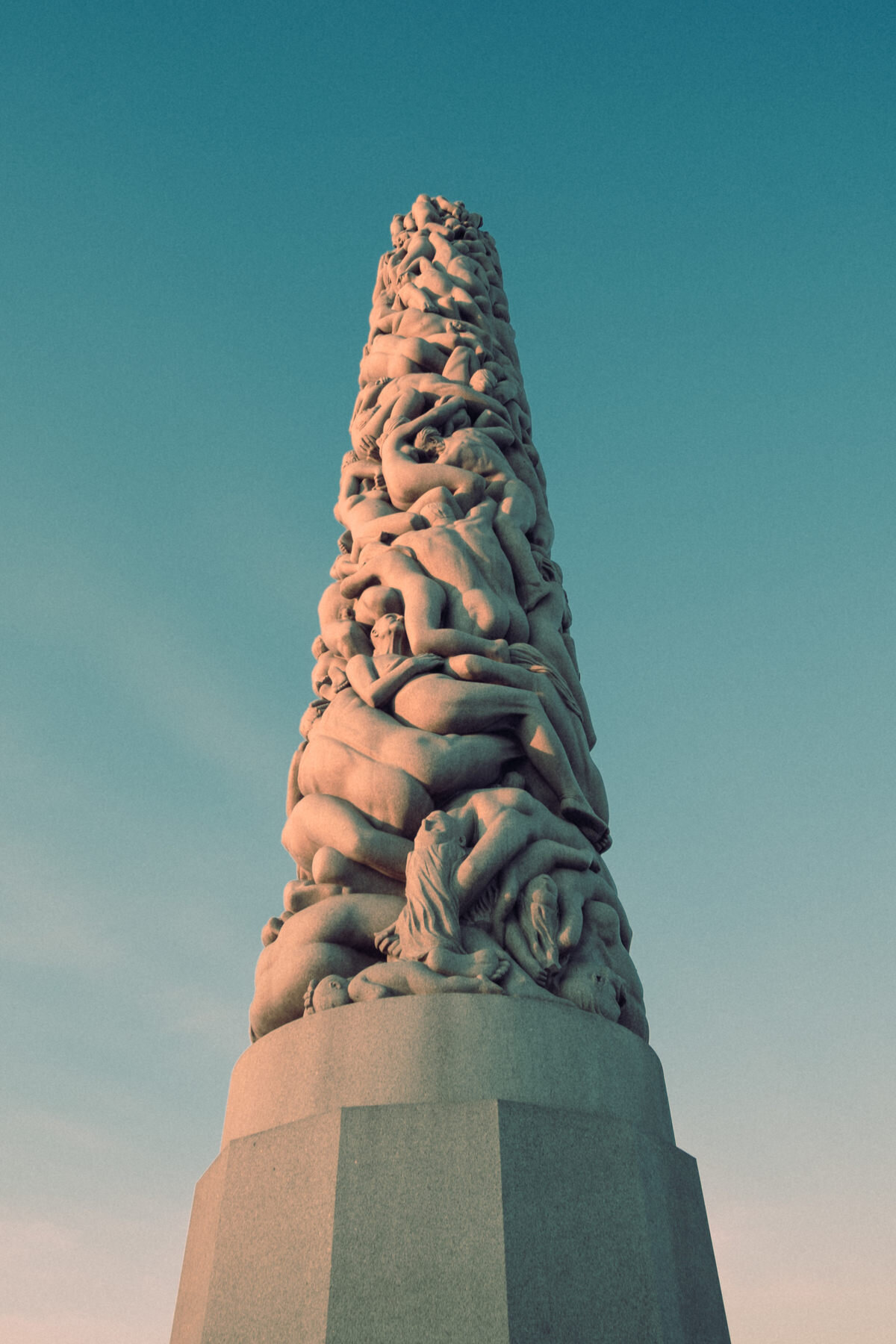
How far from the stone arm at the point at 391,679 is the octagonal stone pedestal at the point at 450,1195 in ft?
7.66

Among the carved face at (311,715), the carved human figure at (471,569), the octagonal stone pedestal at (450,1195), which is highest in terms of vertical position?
the carved human figure at (471,569)

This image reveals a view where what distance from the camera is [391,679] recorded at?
7.54 m

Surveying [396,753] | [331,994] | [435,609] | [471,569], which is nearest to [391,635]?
[435,609]

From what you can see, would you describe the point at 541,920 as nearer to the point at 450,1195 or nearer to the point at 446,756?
the point at 446,756

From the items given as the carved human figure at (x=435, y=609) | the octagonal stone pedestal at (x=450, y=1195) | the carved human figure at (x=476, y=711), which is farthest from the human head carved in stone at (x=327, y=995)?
the carved human figure at (x=435, y=609)

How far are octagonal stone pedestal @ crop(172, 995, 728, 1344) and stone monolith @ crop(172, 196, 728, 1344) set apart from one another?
0.01 metres

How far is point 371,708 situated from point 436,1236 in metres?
3.47

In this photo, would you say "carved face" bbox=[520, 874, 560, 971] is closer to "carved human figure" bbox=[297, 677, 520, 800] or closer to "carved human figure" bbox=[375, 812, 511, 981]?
"carved human figure" bbox=[375, 812, 511, 981]

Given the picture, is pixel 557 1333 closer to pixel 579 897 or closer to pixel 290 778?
pixel 579 897

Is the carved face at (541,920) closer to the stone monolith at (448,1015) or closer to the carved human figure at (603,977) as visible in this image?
the stone monolith at (448,1015)

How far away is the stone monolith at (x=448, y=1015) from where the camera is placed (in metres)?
4.93

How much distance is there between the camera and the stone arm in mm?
7539

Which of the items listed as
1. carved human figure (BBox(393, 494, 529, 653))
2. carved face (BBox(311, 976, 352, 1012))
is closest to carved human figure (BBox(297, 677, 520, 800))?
carved human figure (BBox(393, 494, 529, 653))

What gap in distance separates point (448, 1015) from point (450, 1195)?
918 millimetres
